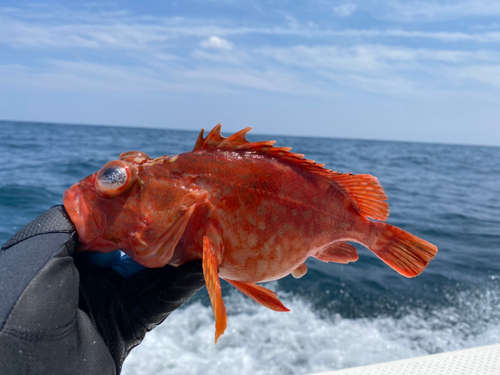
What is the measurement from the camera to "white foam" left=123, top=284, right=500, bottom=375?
5.27 m

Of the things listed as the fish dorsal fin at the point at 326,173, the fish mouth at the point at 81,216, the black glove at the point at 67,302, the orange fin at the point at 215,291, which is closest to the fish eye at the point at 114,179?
the fish mouth at the point at 81,216

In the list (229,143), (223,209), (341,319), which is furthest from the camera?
(341,319)

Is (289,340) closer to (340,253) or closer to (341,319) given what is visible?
(341,319)

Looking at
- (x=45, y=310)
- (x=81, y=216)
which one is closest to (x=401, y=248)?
(x=81, y=216)

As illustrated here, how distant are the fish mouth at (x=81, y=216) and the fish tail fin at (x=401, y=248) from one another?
5.84 ft

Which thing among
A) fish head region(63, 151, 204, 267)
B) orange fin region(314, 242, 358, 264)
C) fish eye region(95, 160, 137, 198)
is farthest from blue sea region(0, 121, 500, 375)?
fish eye region(95, 160, 137, 198)

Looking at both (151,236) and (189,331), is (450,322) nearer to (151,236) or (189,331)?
(189,331)

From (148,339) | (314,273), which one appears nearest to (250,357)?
(148,339)

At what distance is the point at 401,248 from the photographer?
2.62 metres

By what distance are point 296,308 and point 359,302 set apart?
132cm

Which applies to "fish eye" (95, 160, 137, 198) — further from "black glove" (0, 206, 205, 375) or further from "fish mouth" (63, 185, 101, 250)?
"black glove" (0, 206, 205, 375)

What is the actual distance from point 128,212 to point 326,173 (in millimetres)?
1251

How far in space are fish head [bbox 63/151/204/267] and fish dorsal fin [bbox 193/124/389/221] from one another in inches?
15.3

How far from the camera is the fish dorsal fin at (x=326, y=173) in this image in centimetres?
226
